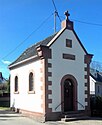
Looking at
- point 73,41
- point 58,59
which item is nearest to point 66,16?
point 73,41

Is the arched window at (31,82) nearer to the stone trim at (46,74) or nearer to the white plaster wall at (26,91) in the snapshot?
the white plaster wall at (26,91)

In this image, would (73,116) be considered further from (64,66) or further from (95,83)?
(95,83)

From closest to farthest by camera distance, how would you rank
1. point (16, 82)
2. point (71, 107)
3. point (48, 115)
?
1. point (48, 115)
2. point (71, 107)
3. point (16, 82)

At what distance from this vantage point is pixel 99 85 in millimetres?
54844

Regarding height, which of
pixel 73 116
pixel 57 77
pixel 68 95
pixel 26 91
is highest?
pixel 57 77

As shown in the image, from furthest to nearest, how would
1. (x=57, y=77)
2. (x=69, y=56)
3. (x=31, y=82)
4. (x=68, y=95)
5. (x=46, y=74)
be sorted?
(x=31, y=82)
(x=68, y=95)
(x=69, y=56)
(x=57, y=77)
(x=46, y=74)

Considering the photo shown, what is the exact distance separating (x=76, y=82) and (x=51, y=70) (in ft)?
9.04

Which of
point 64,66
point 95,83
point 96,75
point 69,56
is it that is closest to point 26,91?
point 64,66

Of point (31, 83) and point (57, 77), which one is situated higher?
point (57, 77)

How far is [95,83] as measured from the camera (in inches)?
2058

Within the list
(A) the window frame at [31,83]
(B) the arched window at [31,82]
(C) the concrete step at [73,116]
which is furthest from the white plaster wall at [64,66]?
(B) the arched window at [31,82]

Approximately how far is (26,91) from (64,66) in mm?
4276

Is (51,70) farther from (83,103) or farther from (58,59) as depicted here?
(83,103)

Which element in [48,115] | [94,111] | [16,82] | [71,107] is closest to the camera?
[48,115]
